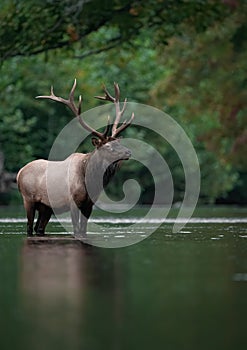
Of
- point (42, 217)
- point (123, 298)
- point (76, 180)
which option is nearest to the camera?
point (123, 298)

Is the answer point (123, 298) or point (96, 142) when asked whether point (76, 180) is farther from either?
point (123, 298)

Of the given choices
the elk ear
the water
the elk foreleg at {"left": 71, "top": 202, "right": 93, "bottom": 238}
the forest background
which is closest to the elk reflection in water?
the water

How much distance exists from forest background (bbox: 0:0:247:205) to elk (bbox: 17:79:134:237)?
10330mm

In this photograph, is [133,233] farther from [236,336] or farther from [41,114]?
[41,114]

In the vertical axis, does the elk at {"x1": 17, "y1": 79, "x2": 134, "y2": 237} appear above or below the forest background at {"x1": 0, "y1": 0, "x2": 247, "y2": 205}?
below

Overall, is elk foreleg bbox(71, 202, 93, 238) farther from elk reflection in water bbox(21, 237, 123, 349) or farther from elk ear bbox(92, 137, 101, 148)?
elk reflection in water bbox(21, 237, 123, 349)

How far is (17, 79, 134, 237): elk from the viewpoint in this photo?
18.9 m

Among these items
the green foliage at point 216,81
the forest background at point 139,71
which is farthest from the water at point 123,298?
the green foliage at point 216,81

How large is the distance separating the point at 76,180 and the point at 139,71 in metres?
41.3

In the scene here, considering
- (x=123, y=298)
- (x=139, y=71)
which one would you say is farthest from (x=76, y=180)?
(x=139, y=71)

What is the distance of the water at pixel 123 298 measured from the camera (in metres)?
8.12

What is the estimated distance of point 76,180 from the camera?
19.1 m

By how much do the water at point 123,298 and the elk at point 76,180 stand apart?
2572 millimetres

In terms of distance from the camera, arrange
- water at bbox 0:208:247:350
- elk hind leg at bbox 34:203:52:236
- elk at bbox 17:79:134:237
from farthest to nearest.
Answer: elk hind leg at bbox 34:203:52:236, elk at bbox 17:79:134:237, water at bbox 0:208:247:350
